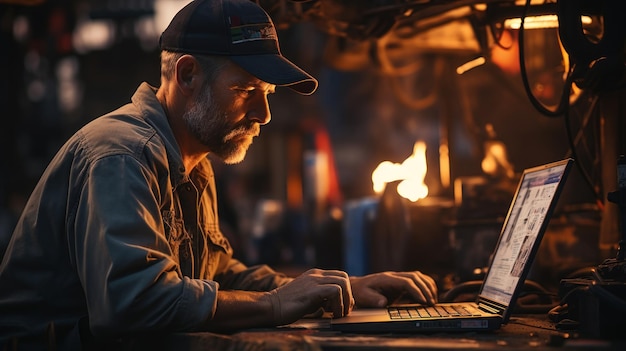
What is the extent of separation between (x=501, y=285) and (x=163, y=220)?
1.14 metres

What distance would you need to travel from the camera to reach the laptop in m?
2.61

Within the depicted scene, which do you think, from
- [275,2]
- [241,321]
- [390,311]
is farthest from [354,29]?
[241,321]

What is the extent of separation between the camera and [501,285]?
2898mm

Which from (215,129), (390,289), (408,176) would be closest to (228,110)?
(215,129)

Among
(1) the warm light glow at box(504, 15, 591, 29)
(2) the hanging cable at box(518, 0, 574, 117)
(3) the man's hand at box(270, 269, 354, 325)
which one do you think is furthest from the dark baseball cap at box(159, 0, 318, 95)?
(1) the warm light glow at box(504, 15, 591, 29)

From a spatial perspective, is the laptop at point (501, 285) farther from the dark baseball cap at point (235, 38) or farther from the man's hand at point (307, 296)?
the dark baseball cap at point (235, 38)

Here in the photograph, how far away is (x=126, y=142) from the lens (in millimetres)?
2729

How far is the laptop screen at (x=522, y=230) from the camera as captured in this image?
2.72 metres

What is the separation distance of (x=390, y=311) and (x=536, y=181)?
67 cm

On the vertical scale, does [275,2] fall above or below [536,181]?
above

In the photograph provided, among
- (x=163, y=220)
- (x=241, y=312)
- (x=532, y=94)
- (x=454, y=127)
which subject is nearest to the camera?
(x=241, y=312)

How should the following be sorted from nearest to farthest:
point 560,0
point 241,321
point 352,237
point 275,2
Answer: point 241,321 → point 560,0 → point 275,2 → point 352,237

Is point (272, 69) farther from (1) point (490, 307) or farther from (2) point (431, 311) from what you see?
(1) point (490, 307)

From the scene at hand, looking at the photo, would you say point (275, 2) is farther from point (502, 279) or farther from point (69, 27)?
point (69, 27)
